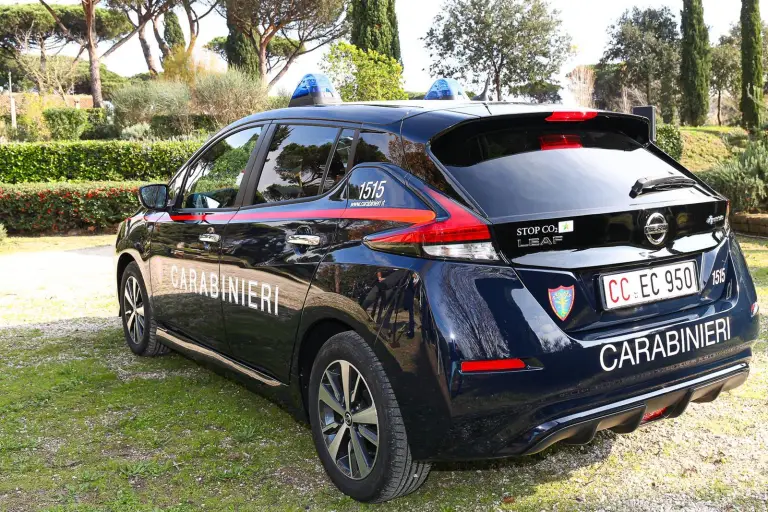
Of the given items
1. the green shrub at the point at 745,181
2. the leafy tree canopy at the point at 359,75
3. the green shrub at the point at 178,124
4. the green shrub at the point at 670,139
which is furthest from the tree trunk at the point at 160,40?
the green shrub at the point at 745,181

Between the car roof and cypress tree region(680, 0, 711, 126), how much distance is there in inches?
1293

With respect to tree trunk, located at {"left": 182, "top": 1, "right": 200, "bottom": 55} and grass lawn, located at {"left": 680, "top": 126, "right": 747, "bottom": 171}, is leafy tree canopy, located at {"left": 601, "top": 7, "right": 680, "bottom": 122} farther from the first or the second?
tree trunk, located at {"left": 182, "top": 1, "right": 200, "bottom": 55}

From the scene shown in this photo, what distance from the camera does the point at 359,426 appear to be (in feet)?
9.58

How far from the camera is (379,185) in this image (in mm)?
2818

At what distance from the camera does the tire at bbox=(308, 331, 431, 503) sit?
2.69m

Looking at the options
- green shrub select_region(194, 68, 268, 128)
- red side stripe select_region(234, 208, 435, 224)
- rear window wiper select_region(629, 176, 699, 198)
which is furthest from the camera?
green shrub select_region(194, 68, 268, 128)

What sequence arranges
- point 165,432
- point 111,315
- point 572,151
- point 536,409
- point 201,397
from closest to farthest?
point 536,409
point 572,151
point 165,432
point 201,397
point 111,315

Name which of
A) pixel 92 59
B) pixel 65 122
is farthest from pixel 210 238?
pixel 92 59

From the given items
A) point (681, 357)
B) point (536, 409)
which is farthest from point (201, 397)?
point (681, 357)

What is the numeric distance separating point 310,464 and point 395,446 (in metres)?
0.88

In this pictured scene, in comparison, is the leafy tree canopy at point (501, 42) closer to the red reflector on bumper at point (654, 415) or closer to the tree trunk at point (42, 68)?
the tree trunk at point (42, 68)

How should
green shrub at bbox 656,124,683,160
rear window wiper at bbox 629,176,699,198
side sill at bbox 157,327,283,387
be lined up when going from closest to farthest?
rear window wiper at bbox 629,176,699,198 < side sill at bbox 157,327,283,387 < green shrub at bbox 656,124,683,160

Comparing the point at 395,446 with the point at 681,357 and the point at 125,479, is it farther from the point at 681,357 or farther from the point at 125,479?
the point at 125,479

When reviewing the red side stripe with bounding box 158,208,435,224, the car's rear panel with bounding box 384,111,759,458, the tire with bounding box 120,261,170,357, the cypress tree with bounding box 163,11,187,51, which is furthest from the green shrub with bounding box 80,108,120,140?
the car's rear panel with bounding box 384,111,759,458
